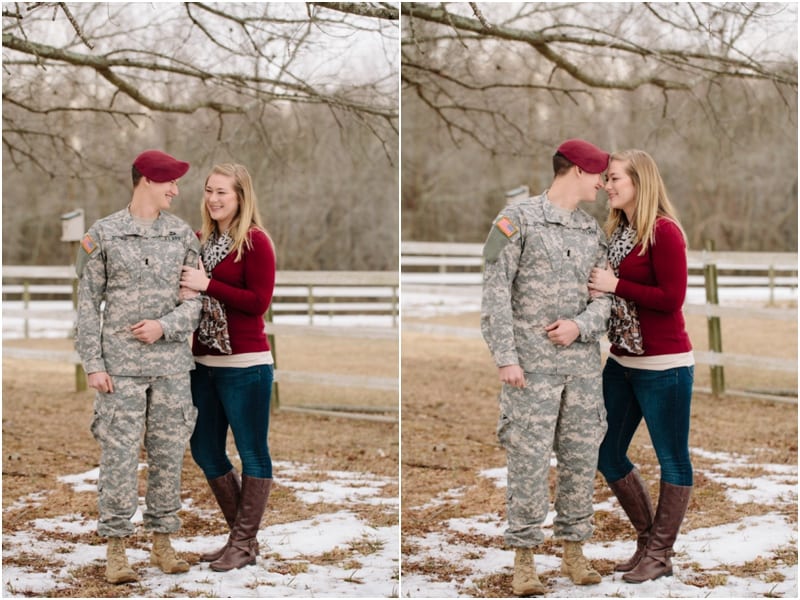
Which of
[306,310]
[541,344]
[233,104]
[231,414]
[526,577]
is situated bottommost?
[526,577]

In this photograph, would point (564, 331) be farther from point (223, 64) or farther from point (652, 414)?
point (223, 64)

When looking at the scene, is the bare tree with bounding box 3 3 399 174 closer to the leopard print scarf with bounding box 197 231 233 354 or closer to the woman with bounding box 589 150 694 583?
the leopard print scarf with bounding box 197 231 233 354

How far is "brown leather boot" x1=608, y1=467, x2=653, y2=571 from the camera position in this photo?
2975 millimetres

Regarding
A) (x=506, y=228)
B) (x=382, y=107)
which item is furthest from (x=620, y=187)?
(x=382, y=107)

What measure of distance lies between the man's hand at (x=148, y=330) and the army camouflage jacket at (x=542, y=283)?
0.95 meters

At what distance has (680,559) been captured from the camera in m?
3.27

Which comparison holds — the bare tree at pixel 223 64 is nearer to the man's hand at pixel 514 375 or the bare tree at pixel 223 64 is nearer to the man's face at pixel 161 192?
the man's face at pixel 161 192

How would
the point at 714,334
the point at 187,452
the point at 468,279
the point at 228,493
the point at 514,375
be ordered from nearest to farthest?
1. the point at 514,375
2. the point at 228,493
3. the point at 187,452
4. the point at 714,334
5. the point at 468,279

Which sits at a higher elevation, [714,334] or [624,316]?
[624,316]

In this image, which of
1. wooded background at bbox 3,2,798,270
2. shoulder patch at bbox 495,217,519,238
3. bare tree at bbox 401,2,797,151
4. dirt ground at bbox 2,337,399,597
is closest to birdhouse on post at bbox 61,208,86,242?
wooded background at bbox 3,2,798,270

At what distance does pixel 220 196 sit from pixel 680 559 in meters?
1.97

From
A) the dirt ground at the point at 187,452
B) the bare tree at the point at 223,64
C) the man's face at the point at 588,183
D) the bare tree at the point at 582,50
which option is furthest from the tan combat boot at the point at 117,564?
the bare tree at the point at 223,64

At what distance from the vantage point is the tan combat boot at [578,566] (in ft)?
9.64

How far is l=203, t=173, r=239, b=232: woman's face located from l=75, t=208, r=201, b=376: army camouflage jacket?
18 centimetres
